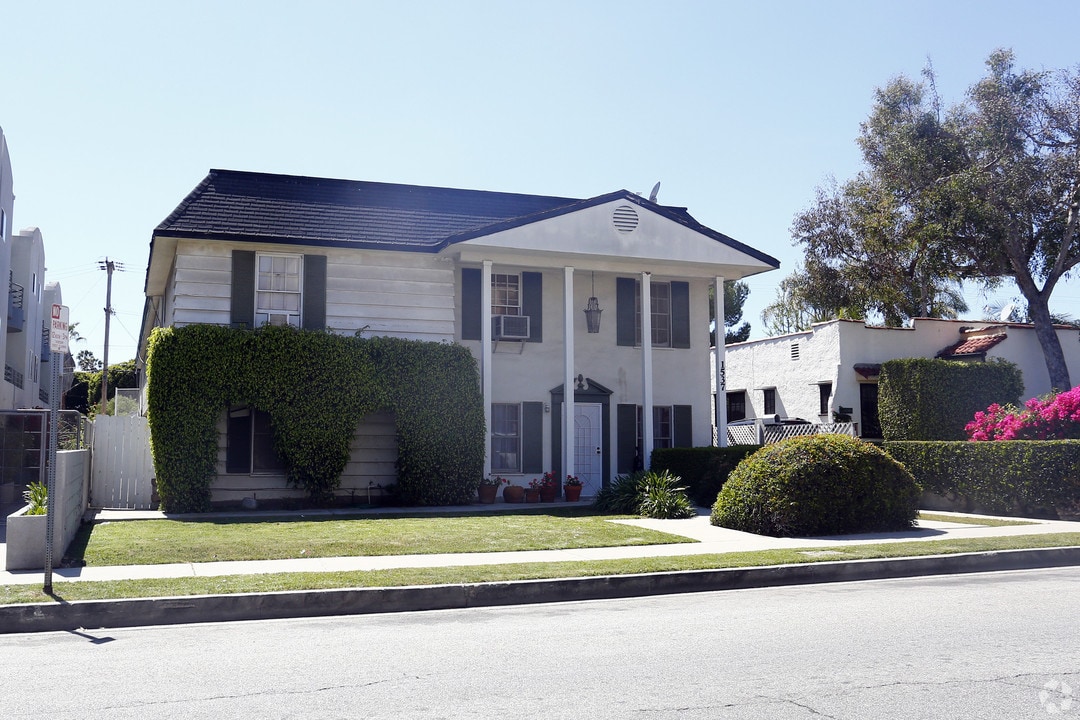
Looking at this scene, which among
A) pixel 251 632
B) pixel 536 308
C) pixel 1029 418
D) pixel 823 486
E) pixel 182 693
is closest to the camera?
pixel 182 693

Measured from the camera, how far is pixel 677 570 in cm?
1041

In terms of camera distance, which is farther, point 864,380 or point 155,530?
point 864,380

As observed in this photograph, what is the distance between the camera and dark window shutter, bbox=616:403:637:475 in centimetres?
2266

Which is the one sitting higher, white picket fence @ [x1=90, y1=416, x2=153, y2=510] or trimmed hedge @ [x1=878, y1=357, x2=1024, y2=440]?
trimmed hedge @ [x1=878, y1=357, x2=1024, y2=440]

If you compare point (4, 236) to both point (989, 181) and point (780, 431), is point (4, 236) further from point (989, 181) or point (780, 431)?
point (989, 181)

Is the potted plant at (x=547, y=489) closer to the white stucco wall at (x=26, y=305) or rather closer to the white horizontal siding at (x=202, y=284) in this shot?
the white horizontal siding at (x=202, y=284)

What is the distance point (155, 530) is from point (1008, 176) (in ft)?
87.8

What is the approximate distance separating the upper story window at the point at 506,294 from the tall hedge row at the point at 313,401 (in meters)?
2.23

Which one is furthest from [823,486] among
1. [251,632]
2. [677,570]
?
[251,632]

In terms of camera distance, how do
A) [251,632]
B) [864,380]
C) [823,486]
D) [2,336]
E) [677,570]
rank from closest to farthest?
[251,632] < [677,570] < [823,486] < [864,380] < [2,336]

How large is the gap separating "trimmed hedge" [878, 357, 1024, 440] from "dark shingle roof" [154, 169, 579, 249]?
473 inches

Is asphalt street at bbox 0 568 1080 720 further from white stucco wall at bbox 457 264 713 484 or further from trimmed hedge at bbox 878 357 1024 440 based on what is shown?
trimmed hedge at bbox 878 357 1024 440

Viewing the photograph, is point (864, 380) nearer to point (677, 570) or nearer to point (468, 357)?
point (468, 357)

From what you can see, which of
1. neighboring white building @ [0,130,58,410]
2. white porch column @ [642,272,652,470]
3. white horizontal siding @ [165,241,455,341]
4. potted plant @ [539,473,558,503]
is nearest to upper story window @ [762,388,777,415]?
white porch column @ [642,272,652,470]
